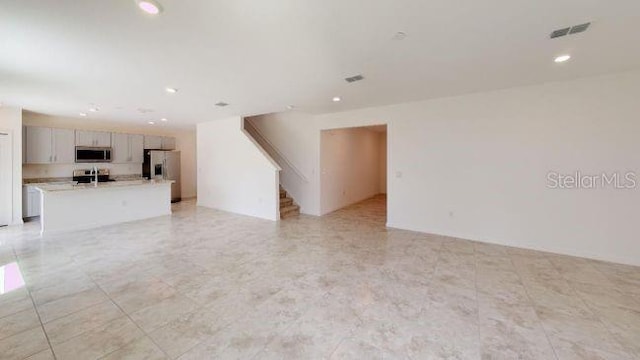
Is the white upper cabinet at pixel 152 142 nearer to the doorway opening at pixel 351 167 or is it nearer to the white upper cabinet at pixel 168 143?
the white upper cabinet at pixel 168 143

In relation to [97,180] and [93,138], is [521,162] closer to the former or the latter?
[97,180]

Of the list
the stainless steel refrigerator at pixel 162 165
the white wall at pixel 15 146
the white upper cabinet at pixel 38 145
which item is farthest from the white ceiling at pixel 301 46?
the stainless steel refrigerator at pixel 162 165

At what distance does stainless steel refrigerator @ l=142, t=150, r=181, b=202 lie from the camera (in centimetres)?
787

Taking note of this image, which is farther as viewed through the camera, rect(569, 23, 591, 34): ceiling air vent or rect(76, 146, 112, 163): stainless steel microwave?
rect(76, 146, 112, 163): stainless steel microwave

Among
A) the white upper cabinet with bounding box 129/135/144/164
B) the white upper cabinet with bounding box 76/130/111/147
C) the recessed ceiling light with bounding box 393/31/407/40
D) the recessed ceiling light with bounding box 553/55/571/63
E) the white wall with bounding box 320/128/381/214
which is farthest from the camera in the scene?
the white upper cabinet with bounding box 129/135/144/164

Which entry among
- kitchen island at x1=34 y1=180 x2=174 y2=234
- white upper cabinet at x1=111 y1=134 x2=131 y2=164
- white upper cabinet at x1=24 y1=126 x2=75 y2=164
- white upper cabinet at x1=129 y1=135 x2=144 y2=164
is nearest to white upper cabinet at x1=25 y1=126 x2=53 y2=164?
white upper cabinet at x1=24 y1=126 x2=75 y2=164

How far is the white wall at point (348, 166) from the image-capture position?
655 cm

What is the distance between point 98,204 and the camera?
531 centimetres

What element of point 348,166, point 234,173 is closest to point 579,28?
point 348,166

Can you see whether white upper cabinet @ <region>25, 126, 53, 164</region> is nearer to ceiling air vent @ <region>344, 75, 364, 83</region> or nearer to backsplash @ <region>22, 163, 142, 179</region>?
backsplash @ <region>22, 163, 142, 179</region>

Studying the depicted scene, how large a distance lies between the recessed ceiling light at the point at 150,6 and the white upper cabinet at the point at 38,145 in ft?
22.7

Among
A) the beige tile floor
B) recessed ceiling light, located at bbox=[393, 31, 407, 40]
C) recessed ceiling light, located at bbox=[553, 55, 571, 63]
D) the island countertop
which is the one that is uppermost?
recessed ceiling light, located at bbox=[553, 55, 571, 63]

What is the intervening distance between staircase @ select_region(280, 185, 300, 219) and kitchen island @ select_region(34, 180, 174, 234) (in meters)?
2.99

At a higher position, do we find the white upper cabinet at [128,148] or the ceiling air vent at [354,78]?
the ceiling air vent at [354,78]
